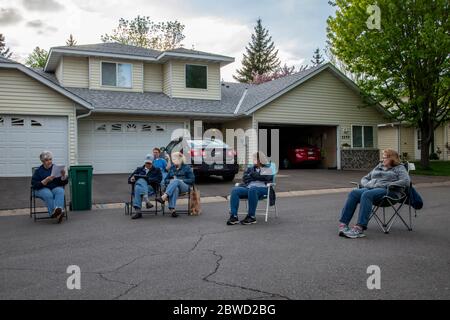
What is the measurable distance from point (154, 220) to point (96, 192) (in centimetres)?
495

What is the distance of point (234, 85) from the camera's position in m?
28.3

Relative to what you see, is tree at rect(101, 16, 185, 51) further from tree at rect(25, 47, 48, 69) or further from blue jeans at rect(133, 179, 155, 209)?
blue jeans at rect(133, 179, 155, 209)

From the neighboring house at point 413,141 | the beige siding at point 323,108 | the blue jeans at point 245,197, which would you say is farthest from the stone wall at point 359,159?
the blue jeans at point 245,197

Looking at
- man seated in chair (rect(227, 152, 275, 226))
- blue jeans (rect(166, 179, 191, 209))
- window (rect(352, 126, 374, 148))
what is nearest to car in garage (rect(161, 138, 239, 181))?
blue jeans (rect(166, 179, 191, 209))

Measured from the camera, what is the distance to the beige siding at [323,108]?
2180 cm

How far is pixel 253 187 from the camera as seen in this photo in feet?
27.0

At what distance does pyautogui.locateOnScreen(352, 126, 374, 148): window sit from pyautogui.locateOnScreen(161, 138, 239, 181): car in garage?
11.2m

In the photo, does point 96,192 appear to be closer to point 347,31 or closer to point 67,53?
point 67,53

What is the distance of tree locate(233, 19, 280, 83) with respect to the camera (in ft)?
194

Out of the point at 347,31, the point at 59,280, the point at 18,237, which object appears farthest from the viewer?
the point at 347,31

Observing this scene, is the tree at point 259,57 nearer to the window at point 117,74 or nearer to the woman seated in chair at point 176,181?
the window at point 117,74

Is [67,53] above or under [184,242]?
above
